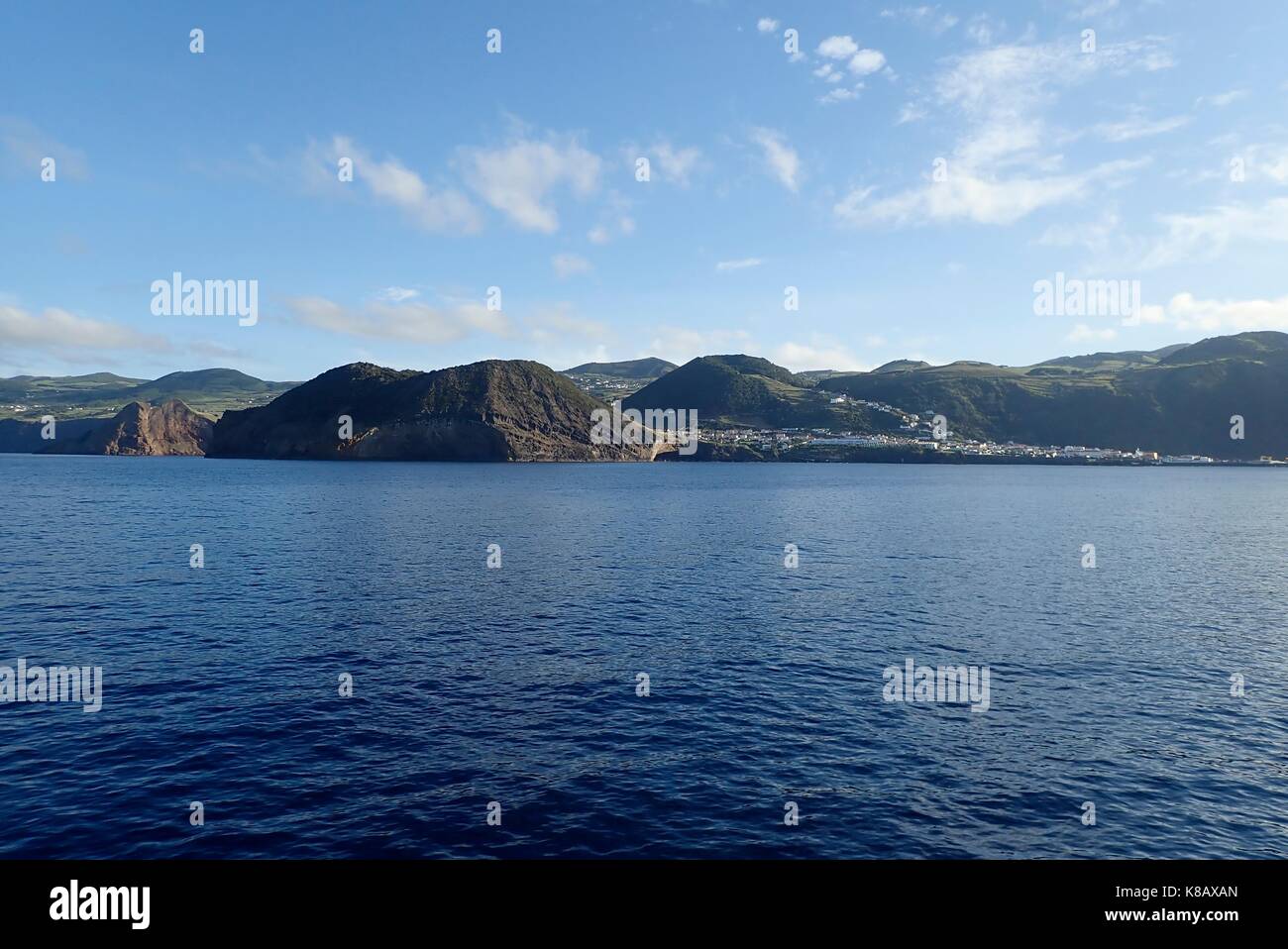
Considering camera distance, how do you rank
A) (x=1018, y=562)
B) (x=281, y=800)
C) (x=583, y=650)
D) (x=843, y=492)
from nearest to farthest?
(x=281, y=800) < (x=583, y=650) < (x=1018, y=562) < (x=843, y=492)

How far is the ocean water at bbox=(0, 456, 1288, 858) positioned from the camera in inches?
1059

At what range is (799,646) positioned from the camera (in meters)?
51.0

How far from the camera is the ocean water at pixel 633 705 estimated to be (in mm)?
26891

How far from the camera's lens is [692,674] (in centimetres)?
4478

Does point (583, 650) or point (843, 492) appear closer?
point (583, 650)

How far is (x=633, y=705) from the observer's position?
39.3 m
